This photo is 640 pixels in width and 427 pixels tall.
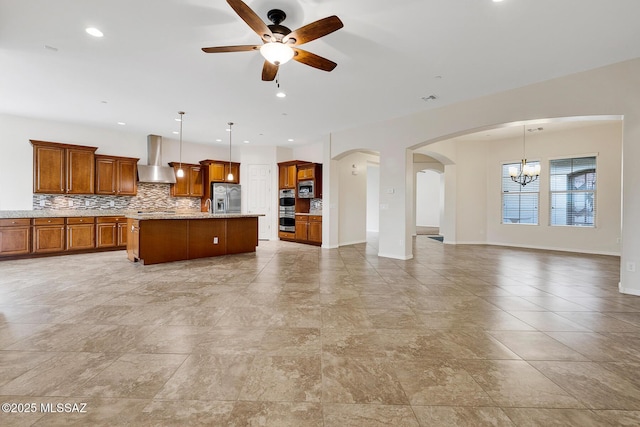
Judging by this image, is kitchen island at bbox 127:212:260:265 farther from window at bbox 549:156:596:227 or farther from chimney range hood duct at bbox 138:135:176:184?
window at bbox 549:156:596:227

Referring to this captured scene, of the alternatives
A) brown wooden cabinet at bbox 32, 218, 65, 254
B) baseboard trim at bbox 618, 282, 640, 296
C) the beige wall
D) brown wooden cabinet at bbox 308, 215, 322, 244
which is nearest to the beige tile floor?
baseboard trim at bbox 618, 282, 640, 296

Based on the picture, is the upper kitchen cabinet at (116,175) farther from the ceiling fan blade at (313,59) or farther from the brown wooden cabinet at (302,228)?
the ceiling fan blade at (313,59)

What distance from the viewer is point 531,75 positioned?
13.0ft

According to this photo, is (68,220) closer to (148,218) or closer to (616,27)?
(148,218)

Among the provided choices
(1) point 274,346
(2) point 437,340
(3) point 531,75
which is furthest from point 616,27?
(1) point 274,346

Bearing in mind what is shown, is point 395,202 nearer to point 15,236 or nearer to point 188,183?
point 188,183

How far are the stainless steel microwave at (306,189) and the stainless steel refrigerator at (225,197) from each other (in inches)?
80.2

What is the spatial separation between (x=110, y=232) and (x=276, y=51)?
6509mm

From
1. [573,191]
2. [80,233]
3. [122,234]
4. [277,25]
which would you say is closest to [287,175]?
[122,234]

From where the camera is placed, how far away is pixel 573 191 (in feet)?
23.7

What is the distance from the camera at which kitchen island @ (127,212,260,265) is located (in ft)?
16.9

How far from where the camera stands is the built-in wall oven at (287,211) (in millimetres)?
8820

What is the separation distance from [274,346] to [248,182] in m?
7.55

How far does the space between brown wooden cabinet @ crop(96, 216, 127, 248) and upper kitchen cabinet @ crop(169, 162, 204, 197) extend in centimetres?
165
